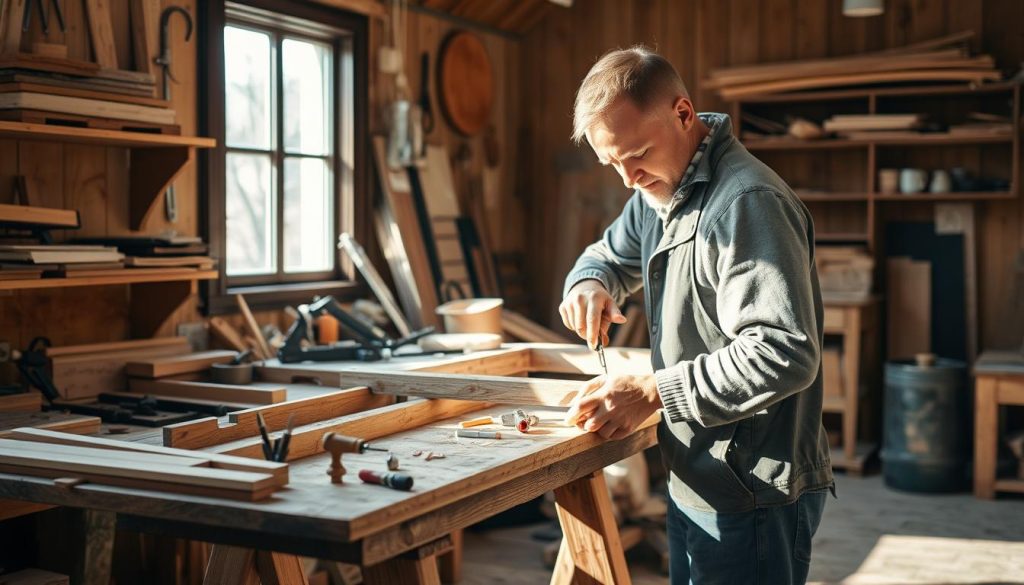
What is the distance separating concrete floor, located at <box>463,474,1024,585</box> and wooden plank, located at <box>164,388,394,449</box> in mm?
1899

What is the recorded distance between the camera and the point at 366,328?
4.09 metres

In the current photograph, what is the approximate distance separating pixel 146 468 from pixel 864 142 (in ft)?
16.9

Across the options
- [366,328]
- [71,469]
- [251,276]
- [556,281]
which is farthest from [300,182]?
[71,469]

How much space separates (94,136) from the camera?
3.46m

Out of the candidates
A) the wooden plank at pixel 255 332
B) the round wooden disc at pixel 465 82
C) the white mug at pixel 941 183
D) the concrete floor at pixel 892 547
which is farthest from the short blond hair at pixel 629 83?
the white mug at pixel 941 183

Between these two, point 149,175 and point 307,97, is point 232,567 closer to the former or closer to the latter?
point 149,175

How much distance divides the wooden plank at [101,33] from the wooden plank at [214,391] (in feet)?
3.63

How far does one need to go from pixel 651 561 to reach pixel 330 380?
1.87m

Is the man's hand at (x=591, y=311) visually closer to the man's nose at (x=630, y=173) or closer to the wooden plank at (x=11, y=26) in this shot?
the man's nose at (x=630, y=173)

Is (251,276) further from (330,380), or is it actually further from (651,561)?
(651,561)

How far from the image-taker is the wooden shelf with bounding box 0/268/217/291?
3.24 meters

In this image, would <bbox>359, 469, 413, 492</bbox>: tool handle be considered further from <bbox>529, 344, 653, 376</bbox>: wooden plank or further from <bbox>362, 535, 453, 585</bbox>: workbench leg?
<bbox>529, 344, 653, 376</bbox>: wooden plank

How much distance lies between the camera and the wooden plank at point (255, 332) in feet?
14.0

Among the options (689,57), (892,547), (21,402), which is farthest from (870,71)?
(21,402)
